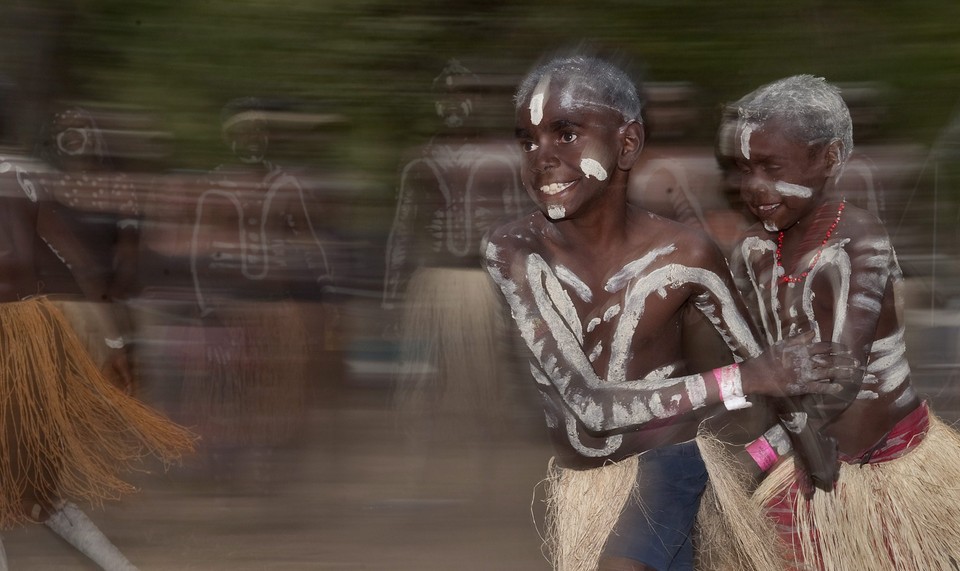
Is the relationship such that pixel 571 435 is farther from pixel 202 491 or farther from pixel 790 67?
pixel 202 491

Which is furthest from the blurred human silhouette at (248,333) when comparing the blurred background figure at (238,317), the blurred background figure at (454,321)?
the blurred background figure at (454,321)

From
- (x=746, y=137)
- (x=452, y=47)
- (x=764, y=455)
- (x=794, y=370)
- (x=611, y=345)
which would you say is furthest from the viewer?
(x=452, y=47)

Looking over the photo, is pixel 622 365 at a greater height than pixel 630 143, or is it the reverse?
pixel 630 143

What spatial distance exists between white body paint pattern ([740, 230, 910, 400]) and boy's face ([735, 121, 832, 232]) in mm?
122

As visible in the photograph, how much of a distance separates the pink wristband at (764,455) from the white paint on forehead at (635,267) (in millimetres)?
614

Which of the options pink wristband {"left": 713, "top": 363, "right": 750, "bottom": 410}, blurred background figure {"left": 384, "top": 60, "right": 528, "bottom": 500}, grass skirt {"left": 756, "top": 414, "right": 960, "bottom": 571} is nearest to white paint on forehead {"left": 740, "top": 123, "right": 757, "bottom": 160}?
pink wristband {"left": 713, "top": 363, "right": 750, "bottom": 410}

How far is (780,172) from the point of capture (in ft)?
9.34

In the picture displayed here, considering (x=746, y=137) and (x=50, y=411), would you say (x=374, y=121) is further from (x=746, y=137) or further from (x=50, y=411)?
(x=746, y=137)

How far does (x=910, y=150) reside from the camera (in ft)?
14.8

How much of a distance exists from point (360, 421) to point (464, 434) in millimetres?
677

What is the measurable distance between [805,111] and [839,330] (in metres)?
0.53

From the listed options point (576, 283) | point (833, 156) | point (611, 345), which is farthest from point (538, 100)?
point (833, 156)

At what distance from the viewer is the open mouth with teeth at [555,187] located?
2744 mm

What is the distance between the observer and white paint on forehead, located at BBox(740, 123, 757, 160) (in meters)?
2.87
